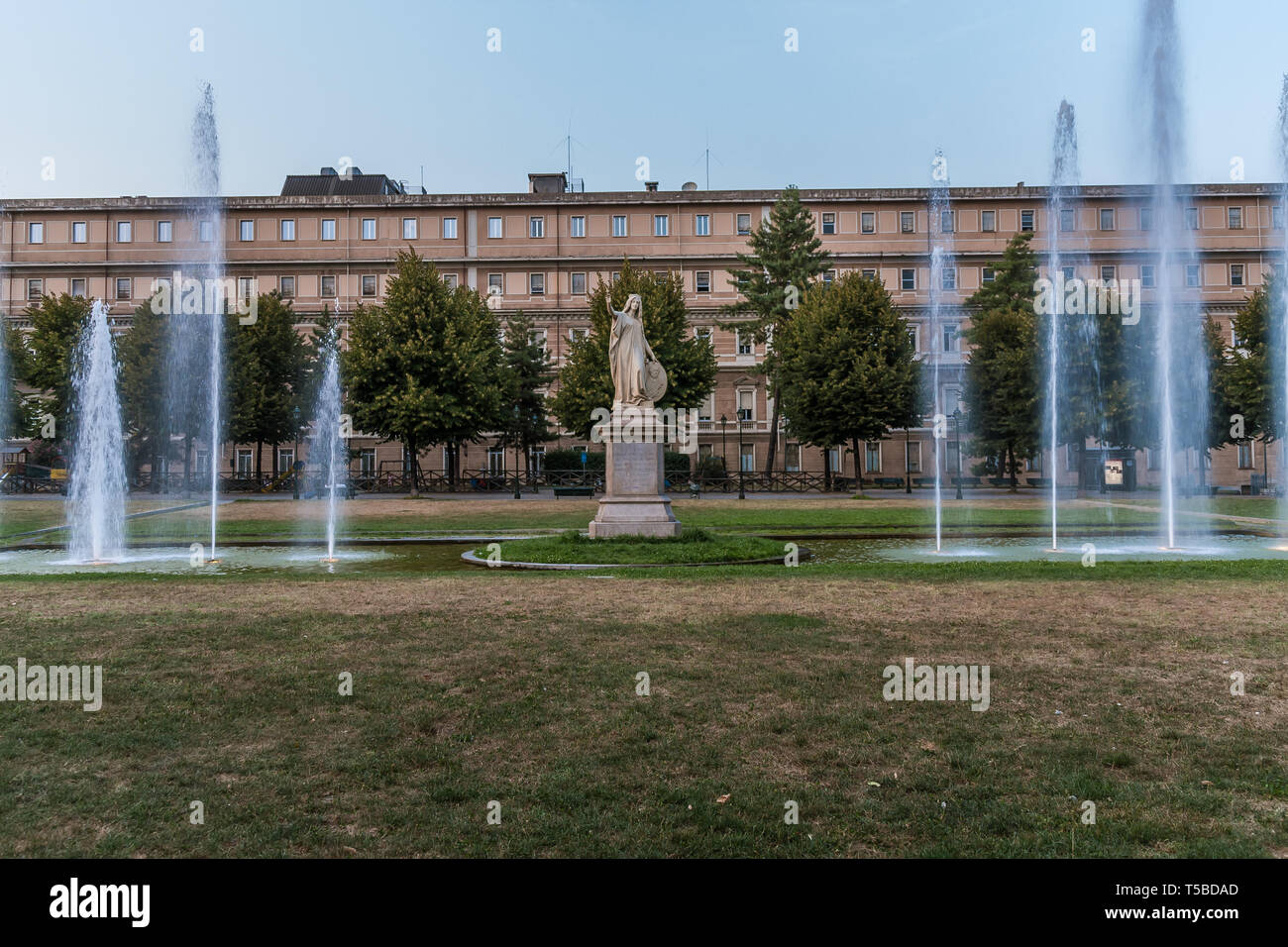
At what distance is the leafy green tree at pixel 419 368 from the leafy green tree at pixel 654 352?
4161mm

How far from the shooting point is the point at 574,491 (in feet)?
158

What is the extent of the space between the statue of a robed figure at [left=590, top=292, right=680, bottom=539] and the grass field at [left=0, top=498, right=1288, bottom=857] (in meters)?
7.77

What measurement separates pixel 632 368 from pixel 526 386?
38967 mm

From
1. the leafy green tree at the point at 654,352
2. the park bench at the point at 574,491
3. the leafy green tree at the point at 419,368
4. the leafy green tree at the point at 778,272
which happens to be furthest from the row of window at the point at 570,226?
the park bench at the point at 574,491

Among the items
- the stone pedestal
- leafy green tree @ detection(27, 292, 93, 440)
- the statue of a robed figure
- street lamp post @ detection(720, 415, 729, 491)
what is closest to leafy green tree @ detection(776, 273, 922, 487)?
street lamp post @ detection(720, 415, 729, 491)

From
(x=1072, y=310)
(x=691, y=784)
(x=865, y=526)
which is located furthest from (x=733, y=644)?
(x=1072, y=310)

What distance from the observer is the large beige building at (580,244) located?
68.2 metres

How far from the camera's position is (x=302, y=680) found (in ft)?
24.8

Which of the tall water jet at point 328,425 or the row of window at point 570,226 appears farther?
the row of window at point 570,226

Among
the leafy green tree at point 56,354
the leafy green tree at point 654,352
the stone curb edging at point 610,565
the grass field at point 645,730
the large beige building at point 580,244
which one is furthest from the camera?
the large beige building at point 580,244

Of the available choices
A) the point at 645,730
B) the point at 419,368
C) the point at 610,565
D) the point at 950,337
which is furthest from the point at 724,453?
the point at 645,730

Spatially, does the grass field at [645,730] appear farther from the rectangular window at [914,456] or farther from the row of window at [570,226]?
the row of window at [570,226]
